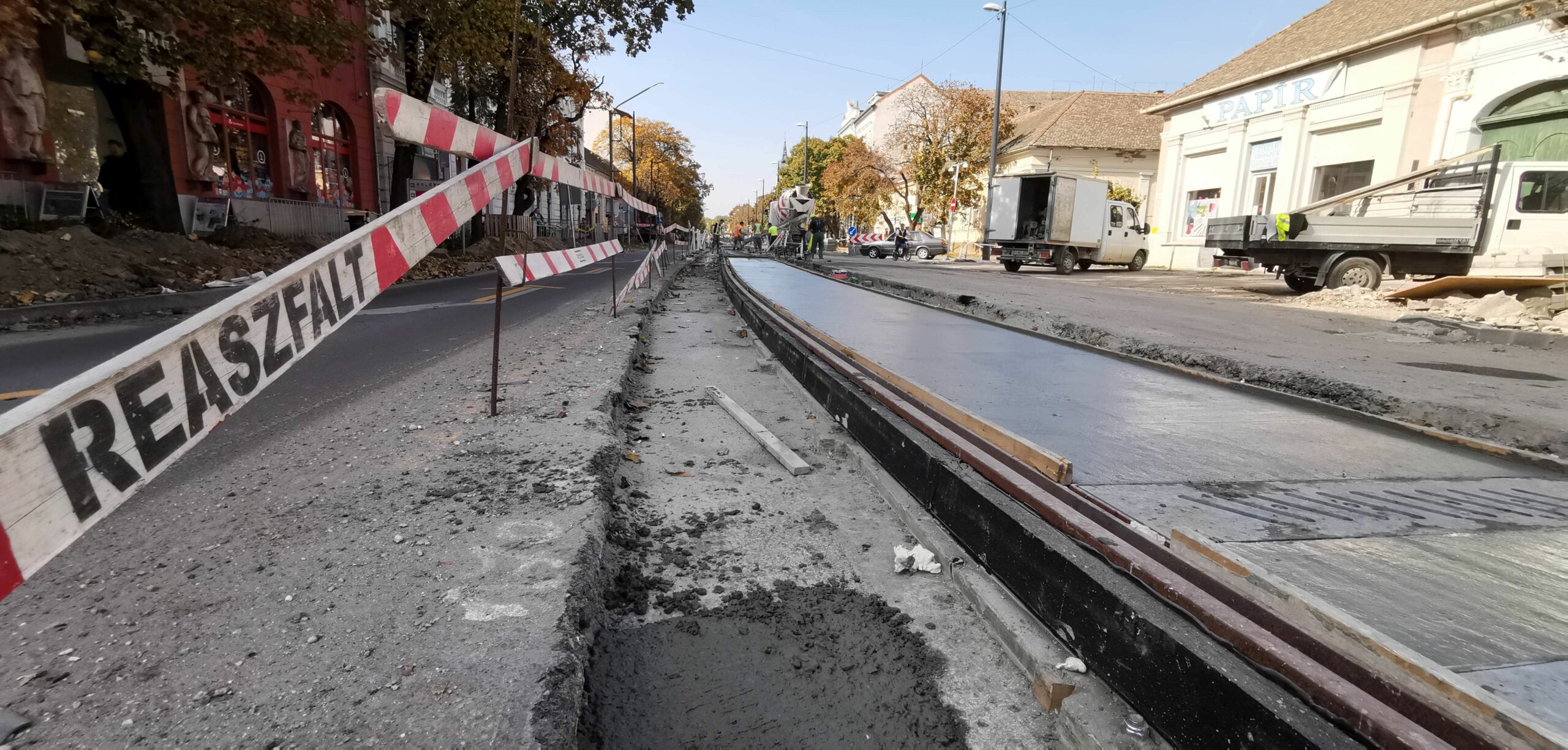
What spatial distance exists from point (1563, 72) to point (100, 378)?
850 inches

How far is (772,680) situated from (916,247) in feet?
125

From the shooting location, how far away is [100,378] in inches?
50.6

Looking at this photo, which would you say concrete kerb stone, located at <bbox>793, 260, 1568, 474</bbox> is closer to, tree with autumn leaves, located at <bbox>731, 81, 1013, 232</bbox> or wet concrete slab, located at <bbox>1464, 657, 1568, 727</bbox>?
wet concrete slab, located at <bbox>1464, 657, 1568, 727</bbox>

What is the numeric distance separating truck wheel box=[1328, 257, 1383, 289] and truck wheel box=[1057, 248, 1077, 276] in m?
8.90

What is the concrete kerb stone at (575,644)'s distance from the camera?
1.51 metres

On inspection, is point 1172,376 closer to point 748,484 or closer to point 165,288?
point 748,484

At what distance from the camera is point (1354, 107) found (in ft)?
59.6

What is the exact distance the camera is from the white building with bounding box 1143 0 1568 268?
14.2 metres

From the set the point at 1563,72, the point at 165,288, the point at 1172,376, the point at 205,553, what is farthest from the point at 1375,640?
the point at 1563,72

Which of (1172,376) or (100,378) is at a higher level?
(100,378)

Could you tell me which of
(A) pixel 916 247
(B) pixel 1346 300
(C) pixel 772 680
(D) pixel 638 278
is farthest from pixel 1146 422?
(A) pixel 916 247

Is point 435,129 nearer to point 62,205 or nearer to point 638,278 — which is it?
point 638,278

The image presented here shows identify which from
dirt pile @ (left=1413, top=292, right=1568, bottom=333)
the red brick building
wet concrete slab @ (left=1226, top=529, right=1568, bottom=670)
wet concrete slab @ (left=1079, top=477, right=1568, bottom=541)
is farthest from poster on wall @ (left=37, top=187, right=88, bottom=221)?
dirt pile @ (left=1413, top=292, right=1568, bottom=333)

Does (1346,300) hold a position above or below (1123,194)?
below
